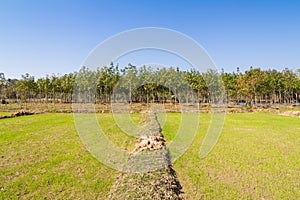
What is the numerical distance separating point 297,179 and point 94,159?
7602 mm

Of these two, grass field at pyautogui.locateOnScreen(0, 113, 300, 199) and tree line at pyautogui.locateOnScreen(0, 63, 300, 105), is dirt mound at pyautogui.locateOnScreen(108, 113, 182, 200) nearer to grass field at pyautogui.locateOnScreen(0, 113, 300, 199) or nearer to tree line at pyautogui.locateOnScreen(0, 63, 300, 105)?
grass field at pyautogui.locateOnScreen(0, 113, 300, 199)

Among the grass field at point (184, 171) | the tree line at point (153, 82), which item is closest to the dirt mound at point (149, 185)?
the grass field at point (184, 171)

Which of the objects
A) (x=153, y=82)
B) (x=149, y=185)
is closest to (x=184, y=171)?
(x=149, y=185)

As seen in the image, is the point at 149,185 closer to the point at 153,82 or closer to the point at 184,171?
the point at 184,171

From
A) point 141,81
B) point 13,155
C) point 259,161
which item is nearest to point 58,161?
point 13,155

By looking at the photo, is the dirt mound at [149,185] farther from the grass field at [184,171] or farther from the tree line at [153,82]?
the tree line at [153,82]

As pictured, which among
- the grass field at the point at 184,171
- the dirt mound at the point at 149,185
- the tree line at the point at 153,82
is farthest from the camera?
the tree line at the point at 153,82

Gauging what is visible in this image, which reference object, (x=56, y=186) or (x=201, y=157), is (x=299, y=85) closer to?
(x=201, y=157)

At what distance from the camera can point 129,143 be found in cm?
1159

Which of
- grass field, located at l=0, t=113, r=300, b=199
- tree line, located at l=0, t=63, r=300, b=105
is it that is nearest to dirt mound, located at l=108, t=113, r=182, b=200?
grass field, located at l=0, t=113, r=300, b=199

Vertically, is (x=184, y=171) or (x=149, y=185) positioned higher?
(x=149, y=185)

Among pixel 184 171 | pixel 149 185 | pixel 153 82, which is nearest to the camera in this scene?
pixel 149 185

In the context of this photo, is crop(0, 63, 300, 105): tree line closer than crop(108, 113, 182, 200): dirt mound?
No

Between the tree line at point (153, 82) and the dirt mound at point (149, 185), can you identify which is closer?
the dirt mound at point (149, 185)
